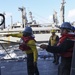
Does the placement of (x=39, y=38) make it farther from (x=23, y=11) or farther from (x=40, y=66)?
(x=40, y=66)

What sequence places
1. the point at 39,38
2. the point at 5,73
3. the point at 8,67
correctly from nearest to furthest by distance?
1. the point at 5,73
2. the point at 8,67
3. the point at 39,38

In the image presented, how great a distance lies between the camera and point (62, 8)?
65.2m

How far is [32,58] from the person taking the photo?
930 centimetres

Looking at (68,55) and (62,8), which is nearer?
(68,55)

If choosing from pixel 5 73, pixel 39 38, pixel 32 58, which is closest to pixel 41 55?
pixel 5 73

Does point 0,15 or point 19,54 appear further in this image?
point 19,54

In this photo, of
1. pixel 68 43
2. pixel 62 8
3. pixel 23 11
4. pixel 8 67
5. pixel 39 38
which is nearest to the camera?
pixel 68 43

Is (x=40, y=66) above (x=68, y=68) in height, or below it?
below

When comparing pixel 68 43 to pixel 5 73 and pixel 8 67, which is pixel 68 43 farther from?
pixel 8 67

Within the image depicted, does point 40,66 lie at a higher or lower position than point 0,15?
lower

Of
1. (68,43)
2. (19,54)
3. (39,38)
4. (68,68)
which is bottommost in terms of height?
(39,38)

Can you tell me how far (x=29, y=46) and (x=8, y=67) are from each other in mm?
3829

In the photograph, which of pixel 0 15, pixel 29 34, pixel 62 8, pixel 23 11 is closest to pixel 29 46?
pixel 29 34

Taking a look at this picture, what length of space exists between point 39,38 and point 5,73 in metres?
47.6
